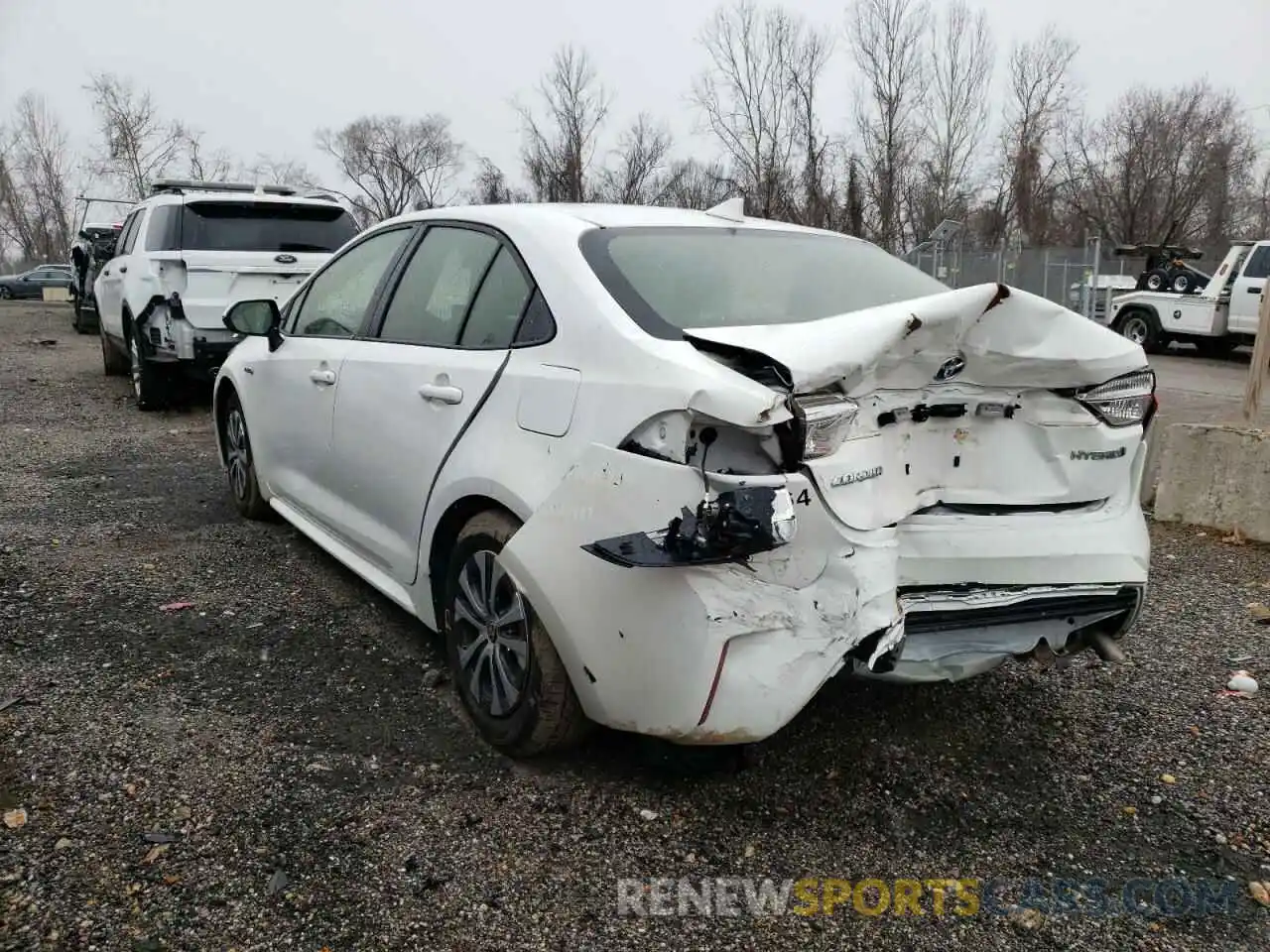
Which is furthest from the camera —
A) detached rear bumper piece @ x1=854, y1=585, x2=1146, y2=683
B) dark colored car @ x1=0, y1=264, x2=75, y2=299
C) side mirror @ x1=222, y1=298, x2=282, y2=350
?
dark colored car @ x1=0, y1=264, x2=75, y2=299

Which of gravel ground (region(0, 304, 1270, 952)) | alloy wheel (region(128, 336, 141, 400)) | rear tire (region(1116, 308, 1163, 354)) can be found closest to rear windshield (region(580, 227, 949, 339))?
gravel ground (region(0, 304, 1270, 952))

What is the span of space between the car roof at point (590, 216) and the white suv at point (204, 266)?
16.7 feet

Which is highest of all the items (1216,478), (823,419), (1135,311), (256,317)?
(256,317)

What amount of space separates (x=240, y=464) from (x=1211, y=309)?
52.3 ft

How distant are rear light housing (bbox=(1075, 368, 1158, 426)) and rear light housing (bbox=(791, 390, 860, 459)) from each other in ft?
2.87

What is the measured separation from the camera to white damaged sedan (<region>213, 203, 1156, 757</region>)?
7.42 feet

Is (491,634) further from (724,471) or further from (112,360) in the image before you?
(112,360)

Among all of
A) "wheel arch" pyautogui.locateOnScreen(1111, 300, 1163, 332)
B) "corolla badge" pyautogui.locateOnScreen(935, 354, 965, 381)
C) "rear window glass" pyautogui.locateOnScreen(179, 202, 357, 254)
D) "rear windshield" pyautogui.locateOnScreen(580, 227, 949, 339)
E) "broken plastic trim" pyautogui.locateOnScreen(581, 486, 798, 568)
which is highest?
"rear window glass" pyautogui.locateOnScreen(179, 202, 357, 254)

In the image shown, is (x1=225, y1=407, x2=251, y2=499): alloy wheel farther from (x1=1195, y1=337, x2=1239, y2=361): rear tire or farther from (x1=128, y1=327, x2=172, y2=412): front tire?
(x1=1195, y1=337, x2=1239, y2=361): rear tire

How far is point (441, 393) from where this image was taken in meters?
3.06

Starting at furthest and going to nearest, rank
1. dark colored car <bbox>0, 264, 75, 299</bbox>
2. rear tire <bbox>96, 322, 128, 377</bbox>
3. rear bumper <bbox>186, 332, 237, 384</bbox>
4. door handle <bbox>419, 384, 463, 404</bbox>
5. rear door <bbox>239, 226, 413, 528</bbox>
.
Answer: dark colored car <bbox>0, 264, 75, 299</bbox> → rear tire <bbox>96, 322, 128, 377</bbox> → rear bumper <bbox>186, 332, 237, 384</bbox> → rear door <bbox>239, 226, 413, 528</bbox> → door handle <bbox>419, 384, 463, 404</bbox>

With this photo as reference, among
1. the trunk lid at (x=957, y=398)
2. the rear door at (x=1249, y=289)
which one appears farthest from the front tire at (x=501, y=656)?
the rear door at (x=1249, y=289)

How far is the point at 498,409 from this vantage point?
2811 mm

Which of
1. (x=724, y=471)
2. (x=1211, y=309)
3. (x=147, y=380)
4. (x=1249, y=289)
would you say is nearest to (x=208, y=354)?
(x=147, y=380)
